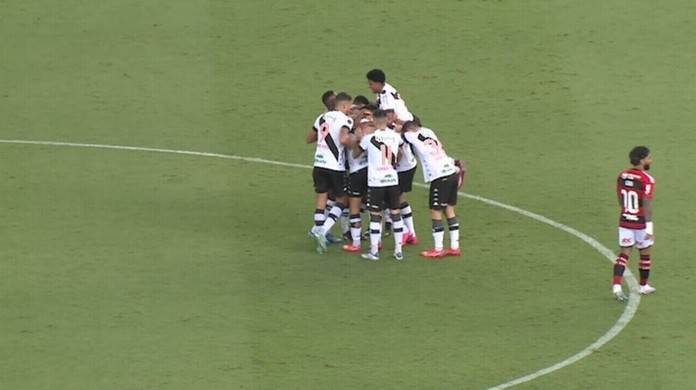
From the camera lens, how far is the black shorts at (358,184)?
2441cm

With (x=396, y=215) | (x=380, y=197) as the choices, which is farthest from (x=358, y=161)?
(x=396, y=215)

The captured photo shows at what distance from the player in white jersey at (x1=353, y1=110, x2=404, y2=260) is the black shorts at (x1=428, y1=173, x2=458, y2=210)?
0.50 metres

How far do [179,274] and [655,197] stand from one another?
7629mm

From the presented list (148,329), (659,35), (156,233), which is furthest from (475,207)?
(659,35)

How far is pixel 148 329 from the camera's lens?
851 inches

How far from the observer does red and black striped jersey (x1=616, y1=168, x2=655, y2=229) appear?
71.9ft

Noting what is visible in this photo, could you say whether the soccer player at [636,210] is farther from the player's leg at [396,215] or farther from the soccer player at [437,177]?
the player's leg at [396,215]

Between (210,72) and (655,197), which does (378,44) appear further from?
(655,197)

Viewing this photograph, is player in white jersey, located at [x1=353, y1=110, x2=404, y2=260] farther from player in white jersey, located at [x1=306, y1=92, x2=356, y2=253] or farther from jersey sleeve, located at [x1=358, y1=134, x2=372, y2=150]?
player in white jersey, located at [x1=306, y1=92, x2=356, y2=253]

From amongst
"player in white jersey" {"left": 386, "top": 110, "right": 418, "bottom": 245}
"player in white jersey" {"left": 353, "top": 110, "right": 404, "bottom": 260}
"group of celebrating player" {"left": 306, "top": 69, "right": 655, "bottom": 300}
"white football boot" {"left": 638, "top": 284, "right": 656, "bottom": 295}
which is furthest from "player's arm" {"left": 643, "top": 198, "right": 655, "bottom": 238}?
"player in white jersey" {"left": 386, "top": 110, "right": 418, "bottom": 245}

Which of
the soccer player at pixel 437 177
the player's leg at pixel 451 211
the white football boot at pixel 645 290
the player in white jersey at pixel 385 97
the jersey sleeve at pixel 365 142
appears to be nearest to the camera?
the white football boot at pixel 645 290

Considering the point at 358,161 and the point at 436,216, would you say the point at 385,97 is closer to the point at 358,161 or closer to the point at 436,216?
the point at 358,161

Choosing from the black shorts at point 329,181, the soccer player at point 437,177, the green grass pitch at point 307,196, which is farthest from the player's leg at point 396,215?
the black shorts at point 329,181

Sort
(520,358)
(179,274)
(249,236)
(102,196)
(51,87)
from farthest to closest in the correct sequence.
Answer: (51,87) < (102,196) < (249,236) < (179,274) < (520,358)
